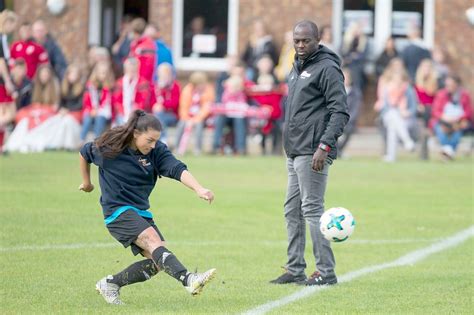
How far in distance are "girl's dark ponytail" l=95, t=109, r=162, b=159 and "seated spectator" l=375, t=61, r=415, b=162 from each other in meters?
15.8

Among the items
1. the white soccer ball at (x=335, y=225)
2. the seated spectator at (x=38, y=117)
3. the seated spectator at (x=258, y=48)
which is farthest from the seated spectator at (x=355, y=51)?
the white soccer ball at (x=335, y=225)

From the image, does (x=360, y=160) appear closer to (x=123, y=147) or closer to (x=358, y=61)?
(x=358, y=61)

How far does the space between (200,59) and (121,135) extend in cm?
2006

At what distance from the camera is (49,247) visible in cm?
1198

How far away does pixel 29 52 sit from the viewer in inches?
970

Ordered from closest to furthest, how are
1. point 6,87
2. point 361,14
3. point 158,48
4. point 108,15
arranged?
point 6,87 < point 158,48 < point 361,14 < point 108,15

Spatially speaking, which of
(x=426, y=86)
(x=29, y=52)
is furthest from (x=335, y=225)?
(x=426, y=86)

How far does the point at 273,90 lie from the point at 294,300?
626 inches

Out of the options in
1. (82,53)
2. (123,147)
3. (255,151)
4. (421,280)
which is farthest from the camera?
(82,53)

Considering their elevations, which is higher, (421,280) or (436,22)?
(436,22)

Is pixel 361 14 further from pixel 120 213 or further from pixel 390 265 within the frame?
pixel 120 213

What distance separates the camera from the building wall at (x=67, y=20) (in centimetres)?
2880

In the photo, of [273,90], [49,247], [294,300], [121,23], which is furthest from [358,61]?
[294,300]

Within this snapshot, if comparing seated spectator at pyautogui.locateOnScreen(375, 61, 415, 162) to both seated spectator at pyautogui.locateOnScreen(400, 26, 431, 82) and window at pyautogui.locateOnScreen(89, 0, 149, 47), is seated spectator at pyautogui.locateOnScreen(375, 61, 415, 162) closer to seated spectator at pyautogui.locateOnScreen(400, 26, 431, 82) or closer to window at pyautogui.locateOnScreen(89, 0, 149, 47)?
seated spectator at pyautogui.locateOnScreen(400, 26, 431, 82)
